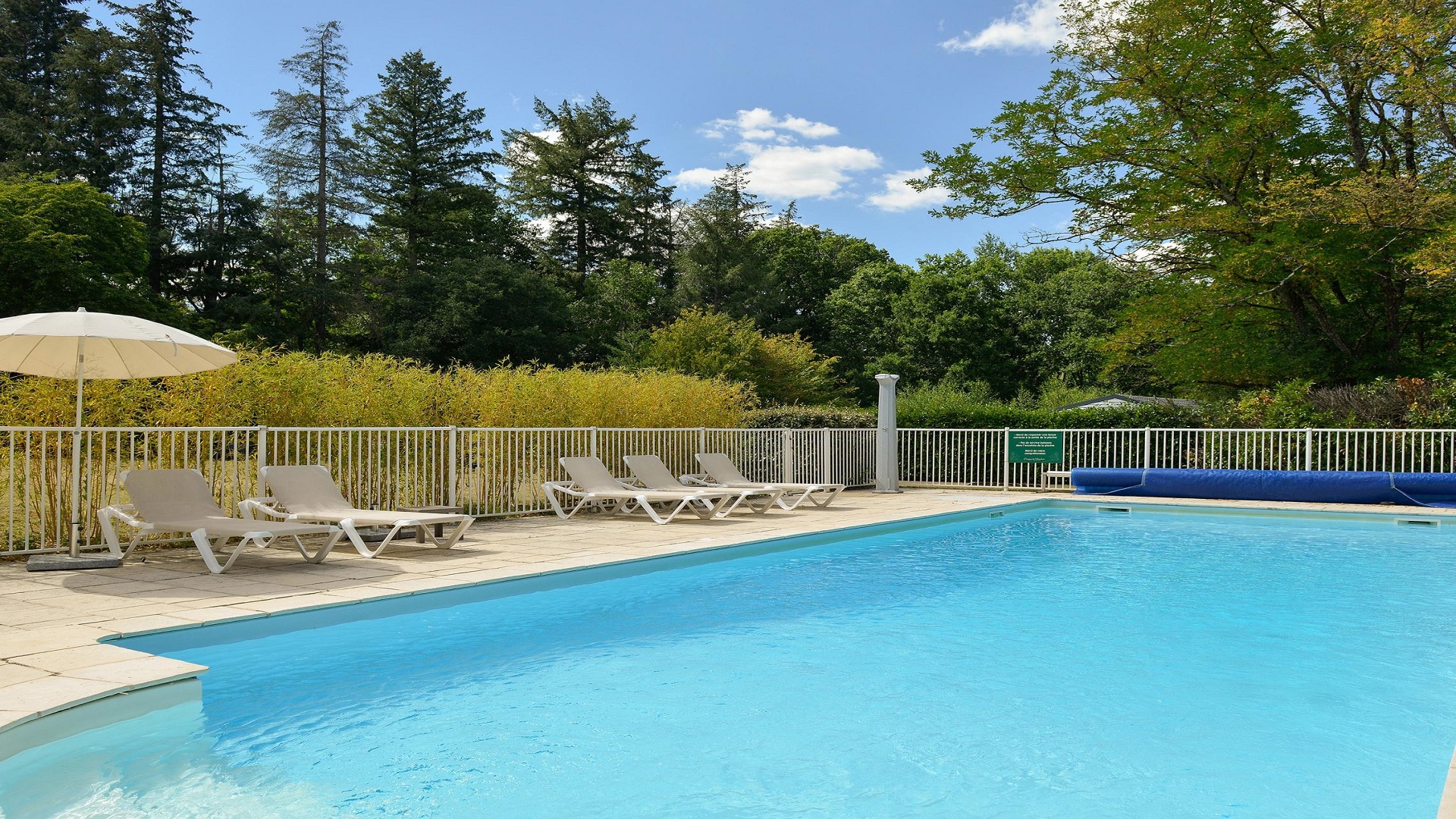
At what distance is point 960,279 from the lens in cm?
3556

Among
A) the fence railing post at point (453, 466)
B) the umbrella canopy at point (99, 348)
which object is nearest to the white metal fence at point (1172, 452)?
the fence railing post at point (453, 466)

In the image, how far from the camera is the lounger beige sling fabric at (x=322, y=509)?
21.6 ft

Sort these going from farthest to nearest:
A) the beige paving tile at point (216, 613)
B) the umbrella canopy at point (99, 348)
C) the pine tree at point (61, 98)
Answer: the pine tree at point (61, 98)
the umbrella canopy at point (99, 348)
the beige paving tile at point (216, 613)

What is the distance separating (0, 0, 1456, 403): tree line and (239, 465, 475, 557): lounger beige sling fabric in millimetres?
15652

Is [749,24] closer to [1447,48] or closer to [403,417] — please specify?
[403,417]

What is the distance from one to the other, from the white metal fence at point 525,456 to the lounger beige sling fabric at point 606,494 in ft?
1.51

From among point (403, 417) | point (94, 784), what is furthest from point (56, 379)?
point (94, 784)

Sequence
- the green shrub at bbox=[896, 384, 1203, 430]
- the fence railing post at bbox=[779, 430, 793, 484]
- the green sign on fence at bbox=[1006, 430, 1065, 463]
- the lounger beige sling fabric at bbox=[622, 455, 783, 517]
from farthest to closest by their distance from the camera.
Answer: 1. the green shrub at bbox=[896, 384, 1203, 430]
2. the green sign on fence at bbox=[1006, 430, 1065, 463]
3. the fence railing post at bbox=[779, 430, 793, 484]
4. the lounger beige sling fabric at bbox=[622, 455, 783, 517]

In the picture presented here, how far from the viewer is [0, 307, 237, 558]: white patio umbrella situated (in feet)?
18.5

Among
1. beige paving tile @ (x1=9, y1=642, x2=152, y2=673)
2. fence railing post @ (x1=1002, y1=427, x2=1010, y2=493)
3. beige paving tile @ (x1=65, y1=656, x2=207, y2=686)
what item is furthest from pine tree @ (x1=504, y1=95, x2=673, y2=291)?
beige paving tile @ (x1=65, y1=656, x2=207, y2=686)

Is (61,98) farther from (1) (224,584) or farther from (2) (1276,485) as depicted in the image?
(2) (1276,485)

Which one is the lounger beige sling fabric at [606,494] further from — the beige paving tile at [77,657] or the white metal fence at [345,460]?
the beige paving tile at [77,657]

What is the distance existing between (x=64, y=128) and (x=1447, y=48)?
33.0 m

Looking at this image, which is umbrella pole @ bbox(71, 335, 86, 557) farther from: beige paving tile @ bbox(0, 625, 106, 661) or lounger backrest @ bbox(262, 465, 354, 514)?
beige paving tile @ bbox(0, 625, 106, 661)
